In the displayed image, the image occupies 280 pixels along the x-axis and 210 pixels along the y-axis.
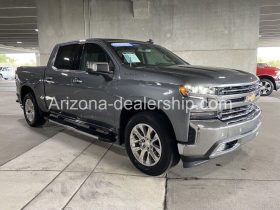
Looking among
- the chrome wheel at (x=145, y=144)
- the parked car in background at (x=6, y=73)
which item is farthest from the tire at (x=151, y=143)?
the parked car in background at (x=6, y=73)

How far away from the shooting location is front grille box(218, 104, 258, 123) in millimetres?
3279

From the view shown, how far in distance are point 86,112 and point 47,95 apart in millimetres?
1321

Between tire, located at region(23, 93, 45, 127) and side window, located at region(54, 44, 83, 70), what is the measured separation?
1.23 meters

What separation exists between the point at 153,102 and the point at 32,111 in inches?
145

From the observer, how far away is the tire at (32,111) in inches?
234

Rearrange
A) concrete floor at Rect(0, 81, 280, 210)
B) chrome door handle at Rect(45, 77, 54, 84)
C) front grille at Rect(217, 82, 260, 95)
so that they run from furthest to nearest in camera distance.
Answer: chrome door handle at Rect(45, 77, 54, 84) → front grille at Rect(217, 82, 260, 95) → concrete floor at Rect(0, 81, 280, 210)

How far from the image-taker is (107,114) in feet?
13.3

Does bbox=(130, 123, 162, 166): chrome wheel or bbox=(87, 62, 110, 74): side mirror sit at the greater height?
bbox=(87, 62, 110, 74): side mirror

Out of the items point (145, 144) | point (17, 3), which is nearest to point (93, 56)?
point (145, 144)

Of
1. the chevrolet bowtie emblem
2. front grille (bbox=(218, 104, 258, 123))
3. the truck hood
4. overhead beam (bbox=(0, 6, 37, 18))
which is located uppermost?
overhead beam (bbox=(0, 6, 37, 18))

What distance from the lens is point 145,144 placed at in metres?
3.58

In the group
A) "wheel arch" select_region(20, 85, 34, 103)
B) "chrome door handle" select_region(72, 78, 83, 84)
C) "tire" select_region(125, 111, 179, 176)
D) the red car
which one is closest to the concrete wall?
the red car

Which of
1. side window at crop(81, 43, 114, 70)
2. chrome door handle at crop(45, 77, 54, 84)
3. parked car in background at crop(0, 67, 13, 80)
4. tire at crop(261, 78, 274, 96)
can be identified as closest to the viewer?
side window at crop(81, 43, 114, 70)

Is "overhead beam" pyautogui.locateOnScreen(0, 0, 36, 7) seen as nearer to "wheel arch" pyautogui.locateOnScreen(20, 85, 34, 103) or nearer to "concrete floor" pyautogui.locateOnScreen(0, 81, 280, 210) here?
"wheel arch" pyautogui.locateOnScreen(20, 85, 34, 103)
